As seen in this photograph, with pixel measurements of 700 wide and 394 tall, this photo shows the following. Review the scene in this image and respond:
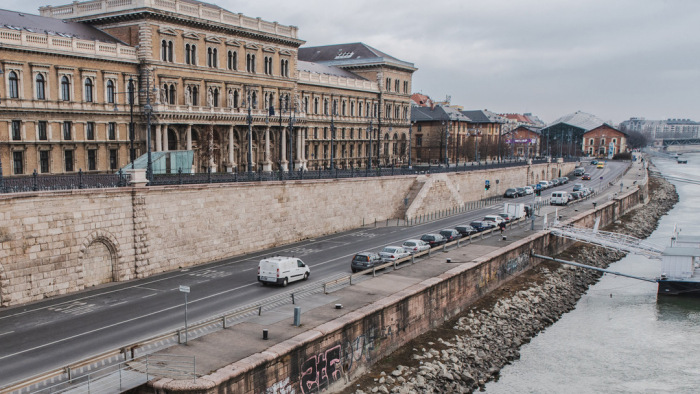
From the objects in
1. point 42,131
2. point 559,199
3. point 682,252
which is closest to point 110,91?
point 42,131

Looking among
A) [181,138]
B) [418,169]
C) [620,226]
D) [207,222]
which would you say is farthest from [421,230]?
[620,226]

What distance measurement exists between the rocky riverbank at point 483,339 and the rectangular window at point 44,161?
34.2m

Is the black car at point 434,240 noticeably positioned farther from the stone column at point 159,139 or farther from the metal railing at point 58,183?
the stone column at point 159,139

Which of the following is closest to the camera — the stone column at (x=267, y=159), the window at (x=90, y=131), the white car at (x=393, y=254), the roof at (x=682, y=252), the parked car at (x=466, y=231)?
the white car at (x=393, y=254)

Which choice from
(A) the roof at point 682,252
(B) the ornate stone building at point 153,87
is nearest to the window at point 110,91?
(B) the ornate stone building at point 153,87

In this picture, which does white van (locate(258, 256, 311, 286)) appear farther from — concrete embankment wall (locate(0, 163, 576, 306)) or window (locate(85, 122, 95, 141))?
window (locate(85, 122, 95, 141))

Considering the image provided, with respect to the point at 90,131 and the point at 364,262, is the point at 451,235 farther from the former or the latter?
the point at 90,131

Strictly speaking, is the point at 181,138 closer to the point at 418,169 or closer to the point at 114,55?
the point at 114,55

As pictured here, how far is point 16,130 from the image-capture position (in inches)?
1759

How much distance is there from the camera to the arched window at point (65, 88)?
155ft

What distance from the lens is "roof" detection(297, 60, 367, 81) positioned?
272ft

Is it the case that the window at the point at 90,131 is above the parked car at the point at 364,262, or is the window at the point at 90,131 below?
above

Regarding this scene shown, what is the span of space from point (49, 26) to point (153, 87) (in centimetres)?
941

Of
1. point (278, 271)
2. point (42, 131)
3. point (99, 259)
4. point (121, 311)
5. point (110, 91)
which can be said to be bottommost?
point (121, 311)
